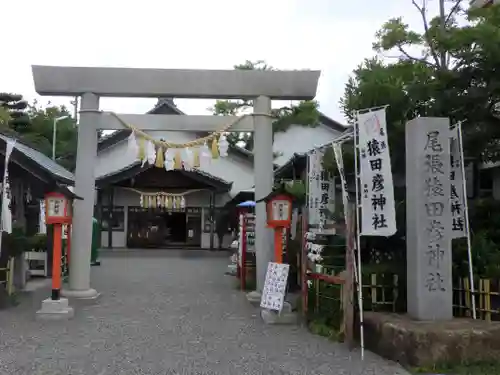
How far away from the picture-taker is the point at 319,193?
1042 centimetres

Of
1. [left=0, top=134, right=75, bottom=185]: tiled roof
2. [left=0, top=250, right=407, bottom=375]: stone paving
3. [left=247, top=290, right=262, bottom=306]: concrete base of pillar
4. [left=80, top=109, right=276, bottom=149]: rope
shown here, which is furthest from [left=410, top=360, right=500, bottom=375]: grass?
[left=0, top=134, right=75, bottom=185]: tiled roof

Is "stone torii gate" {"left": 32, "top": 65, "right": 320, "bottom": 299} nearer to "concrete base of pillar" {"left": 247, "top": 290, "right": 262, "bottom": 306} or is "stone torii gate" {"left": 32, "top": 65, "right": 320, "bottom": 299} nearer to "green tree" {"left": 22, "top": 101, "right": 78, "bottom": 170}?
"concrete base of pillar" {"left": 247, "top": 290, "right": 262, "bottom": 306}

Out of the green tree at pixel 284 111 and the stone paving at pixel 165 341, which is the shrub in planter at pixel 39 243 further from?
the green tree at pixel 284 111

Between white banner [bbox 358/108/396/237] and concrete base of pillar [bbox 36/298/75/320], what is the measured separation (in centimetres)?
574

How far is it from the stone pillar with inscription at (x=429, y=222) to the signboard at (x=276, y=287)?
2.66 meters

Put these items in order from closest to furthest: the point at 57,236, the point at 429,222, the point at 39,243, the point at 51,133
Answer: the point at 429,222
the point at 57,236
the point at 39,243
the point at 51,133

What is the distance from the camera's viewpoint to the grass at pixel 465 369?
254 inches

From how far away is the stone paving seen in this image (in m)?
6.73

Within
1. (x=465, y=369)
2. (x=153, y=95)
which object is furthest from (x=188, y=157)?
(x=465, y=369)

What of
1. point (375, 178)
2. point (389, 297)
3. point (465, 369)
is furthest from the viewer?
point (389, 297)

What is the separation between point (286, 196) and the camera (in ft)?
34.1

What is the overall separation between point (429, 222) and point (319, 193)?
327 cm

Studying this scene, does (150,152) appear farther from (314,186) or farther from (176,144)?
(314,186)

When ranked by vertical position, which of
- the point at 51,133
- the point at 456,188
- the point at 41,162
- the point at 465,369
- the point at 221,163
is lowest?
the point at 465,369
